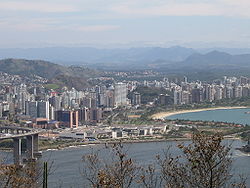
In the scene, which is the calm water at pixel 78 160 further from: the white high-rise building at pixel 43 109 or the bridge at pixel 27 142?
the white high-rise building at pixel 43 109

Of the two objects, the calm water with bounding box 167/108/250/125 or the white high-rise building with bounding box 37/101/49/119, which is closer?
the white high-rise building with bounding box 37/101/49/119

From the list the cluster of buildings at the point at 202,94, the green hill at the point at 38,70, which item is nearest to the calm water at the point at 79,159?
the cluster of buildings at the point at 202,94

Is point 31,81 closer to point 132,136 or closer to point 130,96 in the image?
point 130,96

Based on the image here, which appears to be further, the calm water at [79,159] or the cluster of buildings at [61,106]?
the cluster of buildings at [61,106]

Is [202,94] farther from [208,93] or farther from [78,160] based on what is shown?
[78,160]

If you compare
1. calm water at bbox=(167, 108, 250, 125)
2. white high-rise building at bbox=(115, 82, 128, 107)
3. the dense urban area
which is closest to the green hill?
the dense urban area

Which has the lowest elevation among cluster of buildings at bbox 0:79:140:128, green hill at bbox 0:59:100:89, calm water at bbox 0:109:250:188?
calm water at bbox 0:109:250:188

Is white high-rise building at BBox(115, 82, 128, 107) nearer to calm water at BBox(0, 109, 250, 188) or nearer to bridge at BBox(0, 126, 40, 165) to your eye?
calm water at BBox(0, 109, 250, 188)

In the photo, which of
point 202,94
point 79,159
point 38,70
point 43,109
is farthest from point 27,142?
point 38,70

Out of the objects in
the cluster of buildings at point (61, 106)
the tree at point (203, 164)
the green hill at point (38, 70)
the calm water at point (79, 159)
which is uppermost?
the green hill at point (38, 70)

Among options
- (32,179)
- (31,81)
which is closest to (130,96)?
(31,81)
